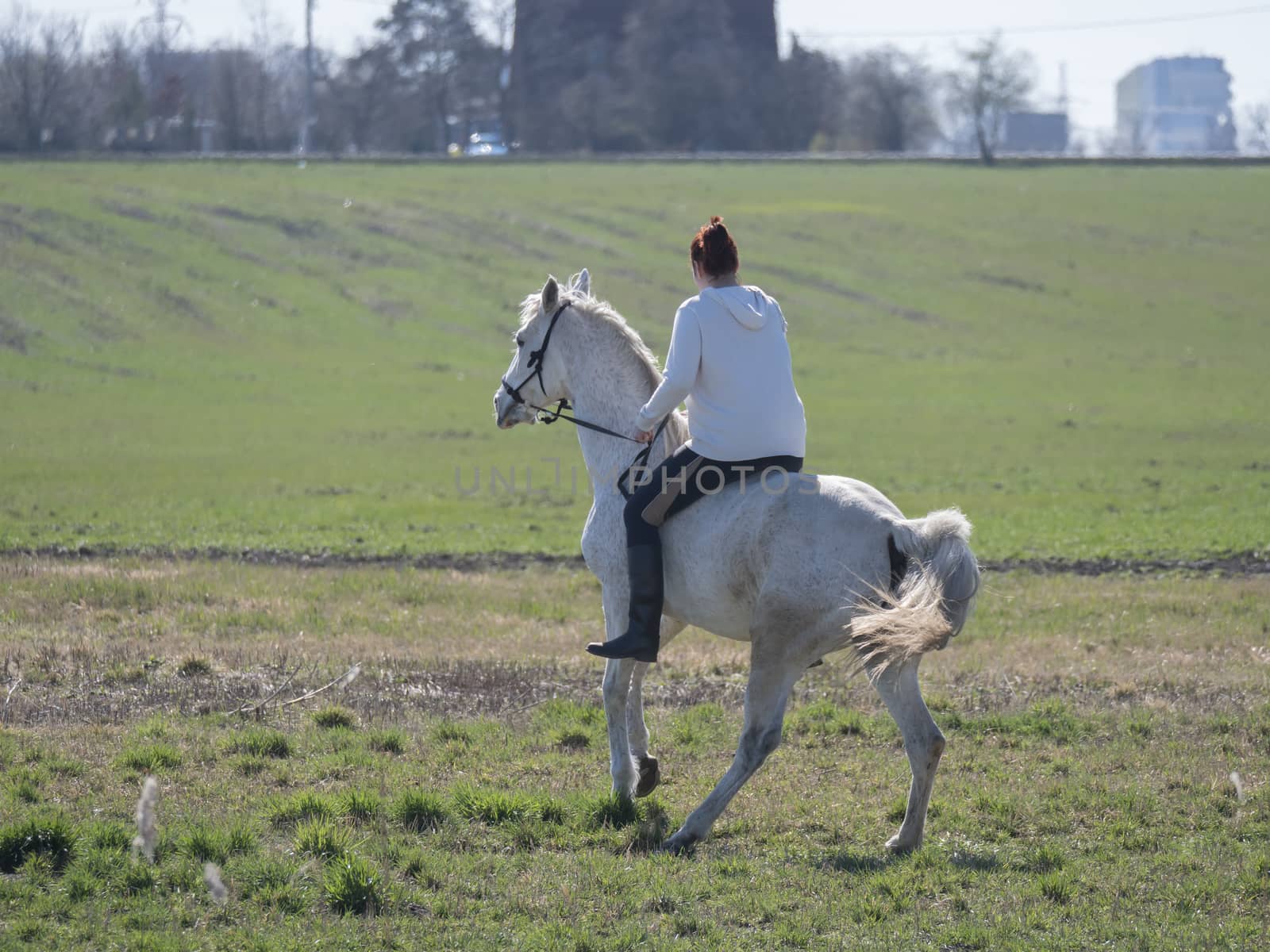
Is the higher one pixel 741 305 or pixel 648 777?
pixel 741 305

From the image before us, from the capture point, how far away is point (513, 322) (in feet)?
141

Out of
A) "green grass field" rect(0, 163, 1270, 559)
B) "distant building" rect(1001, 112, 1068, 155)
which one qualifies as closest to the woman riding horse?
"green grass field" rect(0, 163, 1270, 559)

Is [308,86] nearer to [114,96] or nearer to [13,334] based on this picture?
[114,96]

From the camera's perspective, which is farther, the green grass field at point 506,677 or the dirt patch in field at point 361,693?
the dirt patch in field at point 361,693

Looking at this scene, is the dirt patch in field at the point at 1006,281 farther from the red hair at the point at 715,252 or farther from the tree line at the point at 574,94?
the red hair at the point at 715,252

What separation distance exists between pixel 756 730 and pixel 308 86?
243 ft

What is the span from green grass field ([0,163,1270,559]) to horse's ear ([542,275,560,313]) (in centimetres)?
989

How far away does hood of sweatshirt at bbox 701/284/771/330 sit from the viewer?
733cm

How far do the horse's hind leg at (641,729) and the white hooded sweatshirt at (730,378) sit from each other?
4.48 feet

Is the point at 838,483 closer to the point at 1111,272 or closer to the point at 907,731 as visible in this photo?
the point at 907,731

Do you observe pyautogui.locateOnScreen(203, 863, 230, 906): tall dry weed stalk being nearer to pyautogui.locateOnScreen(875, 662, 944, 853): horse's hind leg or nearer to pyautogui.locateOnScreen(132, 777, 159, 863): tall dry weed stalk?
pyautogui.locateOnScreen(132, 777, 159, 863): tall dry weed stalk

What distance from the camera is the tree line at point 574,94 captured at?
7775cm

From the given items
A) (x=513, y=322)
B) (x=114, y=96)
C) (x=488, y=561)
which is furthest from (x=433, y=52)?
(x=488, y=561)

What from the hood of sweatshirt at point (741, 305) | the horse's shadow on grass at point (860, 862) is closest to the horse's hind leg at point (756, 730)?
the horse's shadow on grass at point (860, 862)
